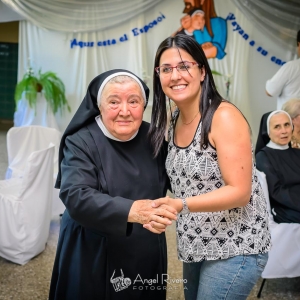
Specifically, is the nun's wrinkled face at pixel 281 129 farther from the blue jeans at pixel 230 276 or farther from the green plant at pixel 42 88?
the green plant at pixel 42 88

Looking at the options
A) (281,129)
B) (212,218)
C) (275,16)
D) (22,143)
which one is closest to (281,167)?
(281,129)

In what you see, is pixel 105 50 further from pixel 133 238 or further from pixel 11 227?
pixel 133 238

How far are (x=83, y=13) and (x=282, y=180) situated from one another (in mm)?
4133

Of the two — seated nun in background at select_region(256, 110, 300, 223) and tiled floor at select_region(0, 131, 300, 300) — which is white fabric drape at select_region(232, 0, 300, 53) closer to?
seated nun in background at select_region(256, 110, 300, 223)

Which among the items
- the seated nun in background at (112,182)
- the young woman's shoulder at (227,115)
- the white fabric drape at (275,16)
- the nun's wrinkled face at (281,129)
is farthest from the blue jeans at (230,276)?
the white fabric drape at (275,16)

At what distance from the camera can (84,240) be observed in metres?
1.36

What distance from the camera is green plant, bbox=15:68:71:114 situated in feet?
17.4

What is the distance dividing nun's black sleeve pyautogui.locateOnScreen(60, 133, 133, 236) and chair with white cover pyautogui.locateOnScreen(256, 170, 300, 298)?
1510mm

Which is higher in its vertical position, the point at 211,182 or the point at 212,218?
the point at 211,182

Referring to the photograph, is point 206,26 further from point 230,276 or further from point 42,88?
point 230,276

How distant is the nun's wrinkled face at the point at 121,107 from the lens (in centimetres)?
129

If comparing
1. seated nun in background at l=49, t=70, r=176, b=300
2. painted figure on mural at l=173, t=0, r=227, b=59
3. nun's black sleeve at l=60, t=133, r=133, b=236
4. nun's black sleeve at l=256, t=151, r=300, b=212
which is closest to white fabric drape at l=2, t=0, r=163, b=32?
painted figure on mural at l=173, t=0, r=227, b=59

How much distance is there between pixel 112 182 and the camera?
1292 mm

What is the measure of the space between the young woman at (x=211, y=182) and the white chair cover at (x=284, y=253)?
120 cm
